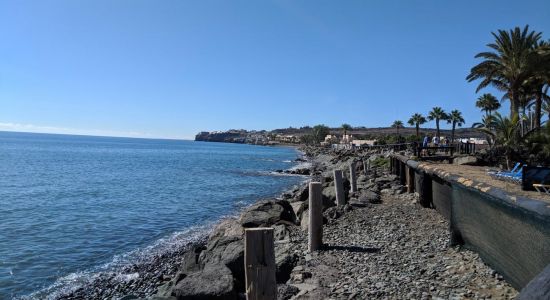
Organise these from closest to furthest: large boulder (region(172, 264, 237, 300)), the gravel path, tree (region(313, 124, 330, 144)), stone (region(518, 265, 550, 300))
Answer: stone (region(518, 265, 550, 300)) → the gravel path → large boulder (region(172, 264, 237, 300)) → tree (region(313, 124, 330, 144))

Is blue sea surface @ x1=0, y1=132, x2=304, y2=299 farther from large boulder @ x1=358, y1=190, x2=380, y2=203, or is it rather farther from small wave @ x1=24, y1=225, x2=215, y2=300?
large boulder @ x1=358, y1=190, x2=380, y2=203

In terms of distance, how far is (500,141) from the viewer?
20.9 m

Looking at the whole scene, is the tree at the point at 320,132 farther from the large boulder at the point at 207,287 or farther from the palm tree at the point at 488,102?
the large boulder at the point at 207,287

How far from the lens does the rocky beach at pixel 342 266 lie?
7055mm

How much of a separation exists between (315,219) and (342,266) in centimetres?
163

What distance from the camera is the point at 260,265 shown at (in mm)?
5410

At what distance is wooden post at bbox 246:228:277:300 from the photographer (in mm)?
5406

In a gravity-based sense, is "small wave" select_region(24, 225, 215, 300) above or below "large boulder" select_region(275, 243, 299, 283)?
below

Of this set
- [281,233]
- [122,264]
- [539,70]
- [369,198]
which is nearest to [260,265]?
[281,233]

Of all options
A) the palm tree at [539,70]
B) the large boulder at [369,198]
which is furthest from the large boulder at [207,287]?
the palm tree at [539,70]

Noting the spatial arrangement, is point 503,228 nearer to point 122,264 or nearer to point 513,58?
point 122,264

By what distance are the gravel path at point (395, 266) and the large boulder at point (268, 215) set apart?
8.36 feet

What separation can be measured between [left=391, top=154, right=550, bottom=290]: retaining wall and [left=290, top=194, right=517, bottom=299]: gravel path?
269 mm

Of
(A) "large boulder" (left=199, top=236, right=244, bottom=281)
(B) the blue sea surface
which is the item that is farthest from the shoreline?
(A) "large boulder" (left=199, top=236, right=244, bottom=281)
